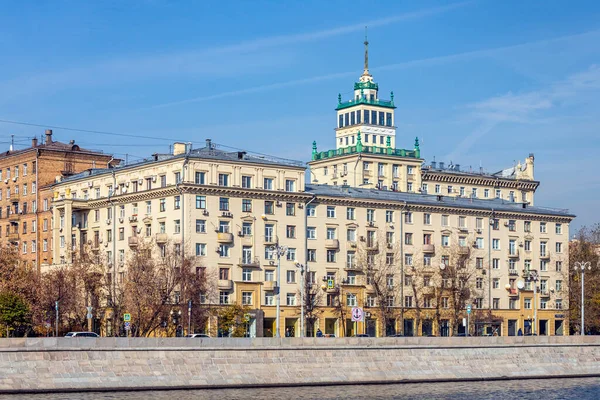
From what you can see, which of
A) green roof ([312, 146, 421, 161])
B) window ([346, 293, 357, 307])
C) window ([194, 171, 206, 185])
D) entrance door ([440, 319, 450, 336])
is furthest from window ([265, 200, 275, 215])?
green roof ([312, 146, 421, 161])

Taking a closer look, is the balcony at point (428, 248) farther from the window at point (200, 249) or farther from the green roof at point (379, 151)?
the green roof at point (379, 151)

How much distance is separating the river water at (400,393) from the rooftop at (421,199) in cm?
3626

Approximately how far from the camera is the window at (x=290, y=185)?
357 feet

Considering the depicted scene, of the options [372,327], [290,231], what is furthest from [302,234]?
[372,327]

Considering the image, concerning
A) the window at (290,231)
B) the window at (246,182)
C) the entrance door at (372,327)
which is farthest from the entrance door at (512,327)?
the window at (246,182)

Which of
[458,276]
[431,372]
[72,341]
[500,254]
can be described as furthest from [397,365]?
[500,254]

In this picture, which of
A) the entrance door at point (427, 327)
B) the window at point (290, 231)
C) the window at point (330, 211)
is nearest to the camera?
the window at point (290, 231)

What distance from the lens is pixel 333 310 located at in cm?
11019

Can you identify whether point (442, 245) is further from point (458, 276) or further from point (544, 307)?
point (544, 307)

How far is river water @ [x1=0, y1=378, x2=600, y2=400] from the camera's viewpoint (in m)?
65.9

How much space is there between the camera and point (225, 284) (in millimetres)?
102625

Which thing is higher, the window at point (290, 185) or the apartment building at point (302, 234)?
the window at point (290, 185)

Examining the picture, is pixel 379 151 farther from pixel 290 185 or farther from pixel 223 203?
pixel 223 203

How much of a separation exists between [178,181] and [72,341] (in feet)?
118
